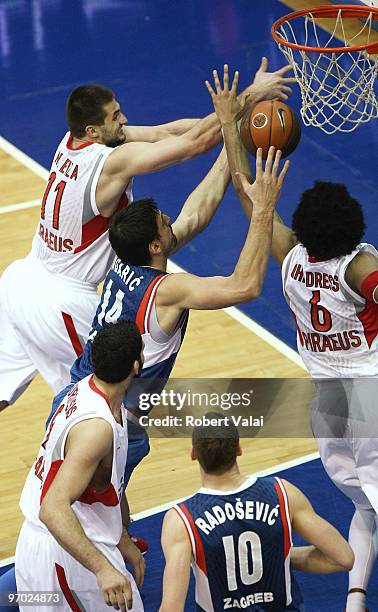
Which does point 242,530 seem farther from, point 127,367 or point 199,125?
point 199,125

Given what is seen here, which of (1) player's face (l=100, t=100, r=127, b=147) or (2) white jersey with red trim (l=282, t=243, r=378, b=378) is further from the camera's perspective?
(1) player's face (l=100, t=100, r=127, b=147)

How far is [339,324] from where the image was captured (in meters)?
5.50

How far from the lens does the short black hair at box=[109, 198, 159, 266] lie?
5.61m

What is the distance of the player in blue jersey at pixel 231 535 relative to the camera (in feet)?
14.6

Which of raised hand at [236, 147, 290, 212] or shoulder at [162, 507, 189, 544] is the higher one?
raised hand at [236, 147, 290, 212]

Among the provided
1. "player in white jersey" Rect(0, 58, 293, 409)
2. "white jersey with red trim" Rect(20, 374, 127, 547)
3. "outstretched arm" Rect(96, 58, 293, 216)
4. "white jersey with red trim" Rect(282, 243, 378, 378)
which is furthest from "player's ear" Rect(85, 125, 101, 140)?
"white jersey with red trim" Rect(20, 374, 127, 547)

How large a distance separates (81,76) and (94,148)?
6.42 metres

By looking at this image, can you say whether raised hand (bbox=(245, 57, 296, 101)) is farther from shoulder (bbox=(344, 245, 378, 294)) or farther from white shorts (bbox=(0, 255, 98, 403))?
white shorts (bbox=(0, 255, 98, 403))

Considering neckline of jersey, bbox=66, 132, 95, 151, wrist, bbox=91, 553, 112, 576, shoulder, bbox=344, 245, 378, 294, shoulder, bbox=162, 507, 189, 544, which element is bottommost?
wrist, bbox=91, 553, 112, 576

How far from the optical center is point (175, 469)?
23.4 ft

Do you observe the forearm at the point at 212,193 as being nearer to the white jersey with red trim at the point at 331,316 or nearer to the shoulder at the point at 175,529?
the white jersey with red trim at the point at 331,316

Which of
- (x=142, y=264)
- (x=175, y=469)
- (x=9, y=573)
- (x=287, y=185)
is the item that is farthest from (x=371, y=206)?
(x=9, y=573)

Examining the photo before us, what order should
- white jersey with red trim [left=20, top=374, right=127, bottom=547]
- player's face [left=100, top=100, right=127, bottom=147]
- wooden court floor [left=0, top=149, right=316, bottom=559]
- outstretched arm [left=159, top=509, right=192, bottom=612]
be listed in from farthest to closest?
wooden court floor [left=0, top=149, right=316, bottom=559]
player's face [left=100, top=100, right=127, bottom=147]
white jersey with red trim [left=20, top=374, right=127, bottom=547]
outstretched arm [left=159, top=509, right=192, bottom=612]

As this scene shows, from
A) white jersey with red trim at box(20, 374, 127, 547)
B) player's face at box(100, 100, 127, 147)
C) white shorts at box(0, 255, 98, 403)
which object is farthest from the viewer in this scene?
white shorts at box(0, 255, 98, 403)
